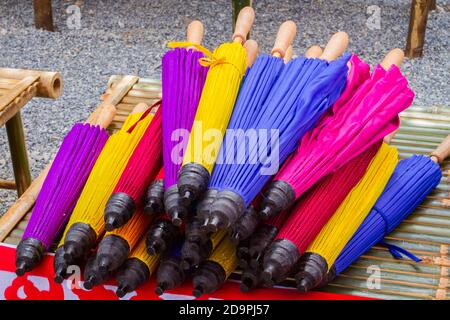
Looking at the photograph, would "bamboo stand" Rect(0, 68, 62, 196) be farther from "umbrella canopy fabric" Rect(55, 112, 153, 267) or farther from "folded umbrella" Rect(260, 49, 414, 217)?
"folded umbrella" Rect(260, 49, 414, 217)

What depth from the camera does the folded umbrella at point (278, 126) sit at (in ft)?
4.18

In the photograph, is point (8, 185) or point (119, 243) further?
point (8, 185)

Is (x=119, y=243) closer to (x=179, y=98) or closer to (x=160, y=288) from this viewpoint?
(x=160, y=288)

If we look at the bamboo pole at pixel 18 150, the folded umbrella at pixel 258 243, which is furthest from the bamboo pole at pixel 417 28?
the folded umbrella at pixel 258 243

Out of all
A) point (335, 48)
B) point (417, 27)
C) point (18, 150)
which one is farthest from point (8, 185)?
point (417, 27)

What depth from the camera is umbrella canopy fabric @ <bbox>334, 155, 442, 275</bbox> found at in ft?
4.89

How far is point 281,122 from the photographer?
1459 millimetres

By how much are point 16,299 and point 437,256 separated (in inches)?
38.4

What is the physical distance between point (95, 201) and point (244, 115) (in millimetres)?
383

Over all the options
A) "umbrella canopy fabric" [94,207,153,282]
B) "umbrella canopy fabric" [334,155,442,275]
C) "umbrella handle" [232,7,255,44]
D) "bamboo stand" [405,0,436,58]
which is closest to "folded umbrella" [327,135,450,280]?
"umbrella canopy fabric" [334,155,442,275]

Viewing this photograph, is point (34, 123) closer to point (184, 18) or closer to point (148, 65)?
point (148, 65)

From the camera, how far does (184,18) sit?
170 inches

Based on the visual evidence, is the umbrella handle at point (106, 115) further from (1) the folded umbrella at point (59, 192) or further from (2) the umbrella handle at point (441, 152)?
(2) the umbrella handle at point (441, 152)
